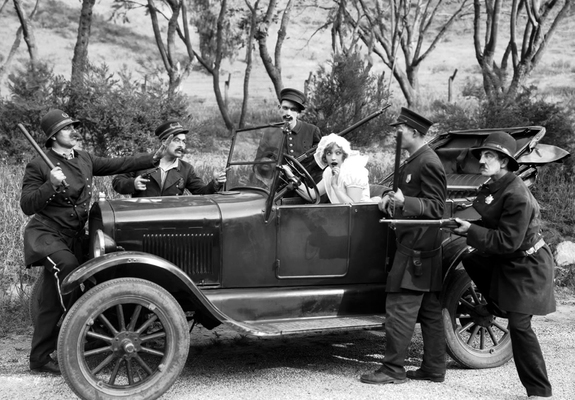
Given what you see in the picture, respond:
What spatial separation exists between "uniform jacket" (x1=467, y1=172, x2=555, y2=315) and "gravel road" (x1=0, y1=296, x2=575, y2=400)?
67 cm

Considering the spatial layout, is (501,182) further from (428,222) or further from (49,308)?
(49,308)

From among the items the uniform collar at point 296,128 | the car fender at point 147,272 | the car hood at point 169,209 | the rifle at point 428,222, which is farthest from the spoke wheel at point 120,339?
the uniform collar at point 296,128

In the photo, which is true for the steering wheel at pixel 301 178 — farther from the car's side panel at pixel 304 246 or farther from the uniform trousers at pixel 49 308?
the uniform trousers at pixel 49 308

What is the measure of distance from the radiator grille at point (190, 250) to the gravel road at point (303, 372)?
73 cm

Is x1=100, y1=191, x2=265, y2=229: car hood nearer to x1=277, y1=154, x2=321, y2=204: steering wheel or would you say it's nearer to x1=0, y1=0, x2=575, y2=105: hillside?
x1=277, y1=154, x2=321, y2=204: steering wheel

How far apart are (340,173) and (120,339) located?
201 centimetres

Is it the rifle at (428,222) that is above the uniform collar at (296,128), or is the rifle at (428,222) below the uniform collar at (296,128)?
below

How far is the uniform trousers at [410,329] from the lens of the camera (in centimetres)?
509

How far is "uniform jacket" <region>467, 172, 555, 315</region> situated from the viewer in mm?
4648

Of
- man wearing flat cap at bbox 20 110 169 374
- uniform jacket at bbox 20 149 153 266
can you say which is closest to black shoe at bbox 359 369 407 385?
man wearing flat cap at bbox 20 110 169 374

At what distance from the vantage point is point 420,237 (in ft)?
16.8

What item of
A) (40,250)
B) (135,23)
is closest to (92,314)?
(40,250)

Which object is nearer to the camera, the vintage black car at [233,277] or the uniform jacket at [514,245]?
the vintage black car at [233,277]

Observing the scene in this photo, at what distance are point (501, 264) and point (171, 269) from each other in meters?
2.14
